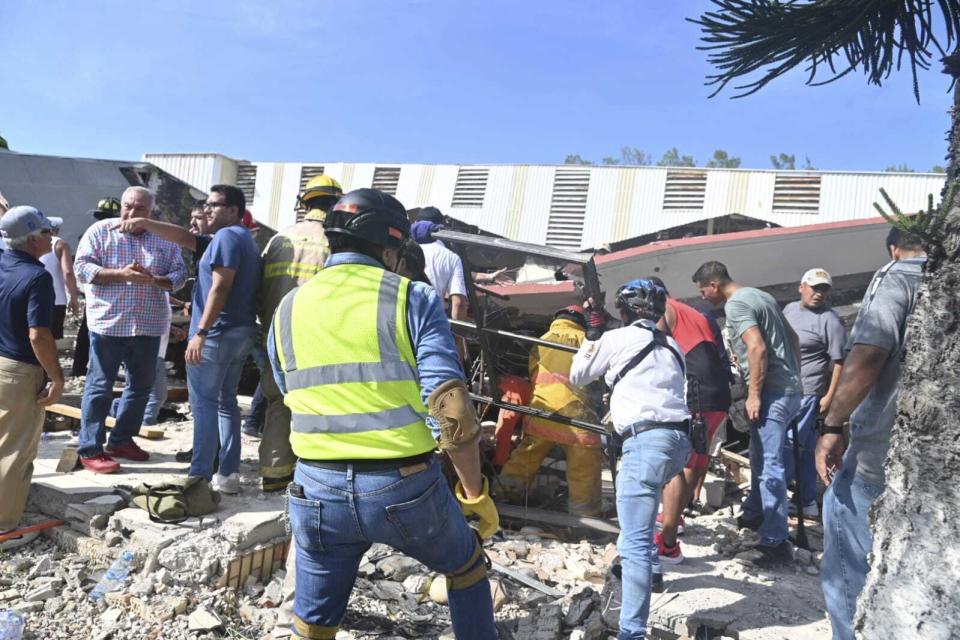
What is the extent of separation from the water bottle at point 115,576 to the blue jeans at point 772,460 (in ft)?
12.4

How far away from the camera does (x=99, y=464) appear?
452 centimetres

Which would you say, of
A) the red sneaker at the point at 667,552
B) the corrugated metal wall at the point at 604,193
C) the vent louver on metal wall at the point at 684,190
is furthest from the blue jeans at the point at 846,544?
the vent louver on metal wall at the point at 684,190

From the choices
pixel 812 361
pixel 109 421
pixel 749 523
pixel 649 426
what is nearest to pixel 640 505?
pixel 649 426

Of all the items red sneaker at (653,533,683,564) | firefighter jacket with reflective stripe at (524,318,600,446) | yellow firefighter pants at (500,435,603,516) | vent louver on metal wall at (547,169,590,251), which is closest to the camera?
red sneaker at (653,533,683,564)

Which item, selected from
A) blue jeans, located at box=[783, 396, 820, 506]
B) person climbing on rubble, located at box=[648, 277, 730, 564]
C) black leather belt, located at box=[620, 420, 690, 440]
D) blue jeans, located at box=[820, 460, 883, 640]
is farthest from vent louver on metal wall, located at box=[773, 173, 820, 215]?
blue jeans, located at box=[820, 460, 883, 640]

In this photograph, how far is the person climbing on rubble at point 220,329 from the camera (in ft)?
13.2

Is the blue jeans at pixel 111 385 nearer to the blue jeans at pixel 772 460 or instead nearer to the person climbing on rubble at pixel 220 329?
the person climbing on rubble at pixel 220 329

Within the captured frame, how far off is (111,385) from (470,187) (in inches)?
480

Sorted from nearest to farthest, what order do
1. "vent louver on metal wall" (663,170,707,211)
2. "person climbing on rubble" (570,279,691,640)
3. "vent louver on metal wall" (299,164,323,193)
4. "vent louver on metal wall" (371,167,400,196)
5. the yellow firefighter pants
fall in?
"person climbing on rubble" (570,279,691,640)
the yellow firefighter pants
"vent louver on metal wall" (663,170,707,211)
"vent louver on metal wall" (371,167,400,196)
"vent louver on metal wall" (299,164,323,193)

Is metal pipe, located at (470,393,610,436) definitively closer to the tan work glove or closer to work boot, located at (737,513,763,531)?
work boot, located at (737,513,763,531)

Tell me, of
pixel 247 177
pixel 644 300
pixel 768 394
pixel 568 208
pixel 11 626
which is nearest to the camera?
pixel 11 626

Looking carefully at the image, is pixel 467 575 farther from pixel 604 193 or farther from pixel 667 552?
pixel 604 193

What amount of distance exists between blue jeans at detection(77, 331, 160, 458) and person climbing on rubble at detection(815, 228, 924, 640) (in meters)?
4.11

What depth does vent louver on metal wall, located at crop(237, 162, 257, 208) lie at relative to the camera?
17844 millimetres
